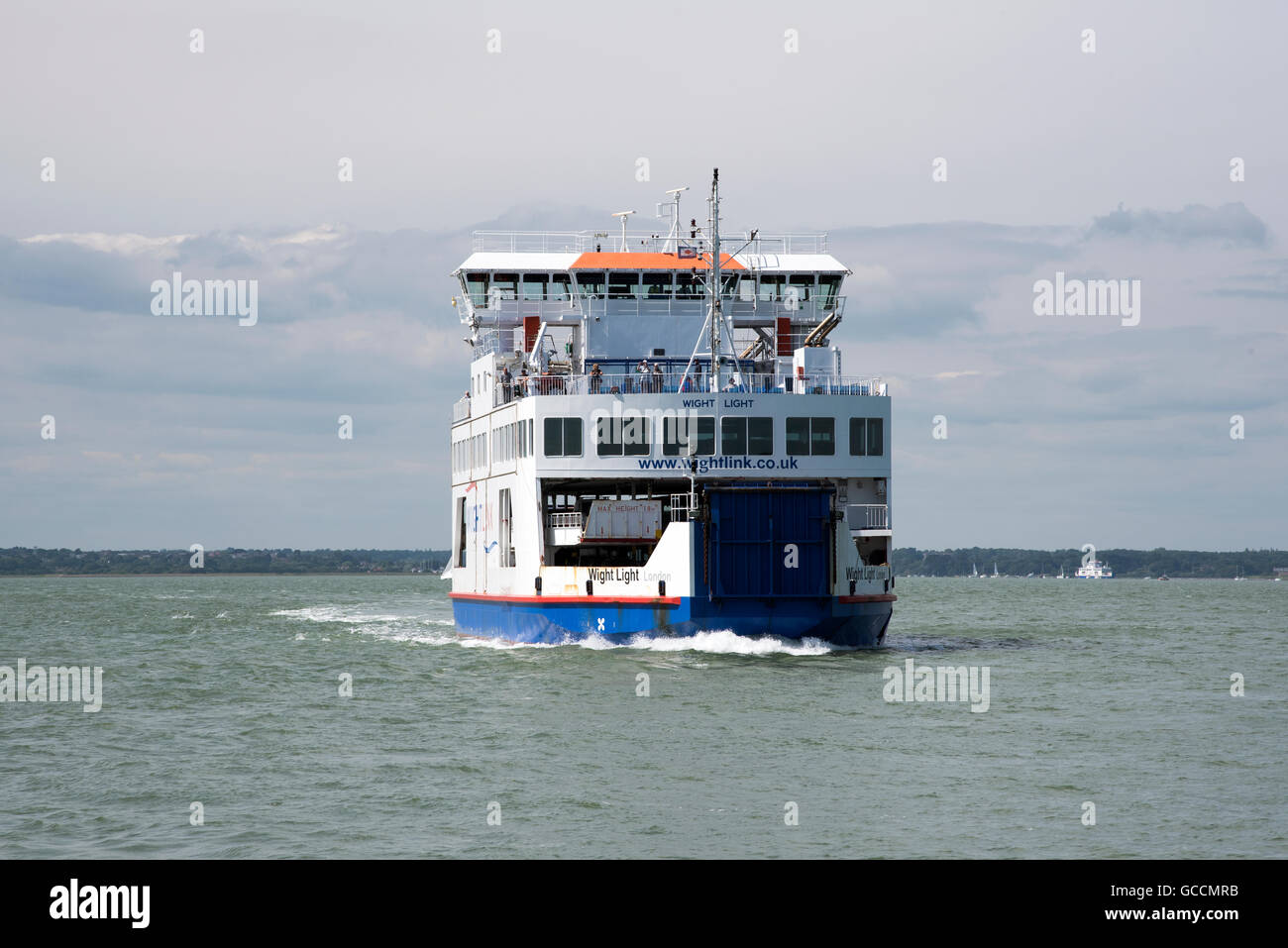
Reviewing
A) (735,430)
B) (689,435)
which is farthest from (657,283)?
(735,430)

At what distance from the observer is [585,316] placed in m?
41.6

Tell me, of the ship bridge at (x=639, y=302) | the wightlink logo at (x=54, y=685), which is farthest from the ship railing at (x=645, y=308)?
the wightlink logo at (x=54, y=685)

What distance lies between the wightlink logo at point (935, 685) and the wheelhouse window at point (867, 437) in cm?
507

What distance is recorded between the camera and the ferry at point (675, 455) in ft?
107

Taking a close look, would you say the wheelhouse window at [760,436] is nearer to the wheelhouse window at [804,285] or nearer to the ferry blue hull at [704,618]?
the ferry blue hull at [704,618]

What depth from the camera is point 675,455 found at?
34.2 meters

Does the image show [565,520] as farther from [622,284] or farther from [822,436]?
[622,284]

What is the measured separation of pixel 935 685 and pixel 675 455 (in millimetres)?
8488

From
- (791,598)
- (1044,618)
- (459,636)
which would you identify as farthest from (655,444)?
(1044,618)

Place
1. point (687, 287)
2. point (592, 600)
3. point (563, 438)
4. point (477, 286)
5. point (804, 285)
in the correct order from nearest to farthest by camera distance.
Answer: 1. point (592, 600)
2. point (563, 438)
3. point (687, 287)
4. point (804, 285)
5. point (477, 286)

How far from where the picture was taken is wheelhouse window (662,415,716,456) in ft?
112

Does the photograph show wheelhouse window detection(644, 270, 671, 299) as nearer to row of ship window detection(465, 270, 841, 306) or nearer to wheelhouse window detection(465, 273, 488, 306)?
row of ship window detection(465, 270, 841, 306)

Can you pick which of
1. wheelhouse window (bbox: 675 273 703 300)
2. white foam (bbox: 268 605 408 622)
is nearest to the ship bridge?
wheelhouse window (bbox: 675 273 703 300)
